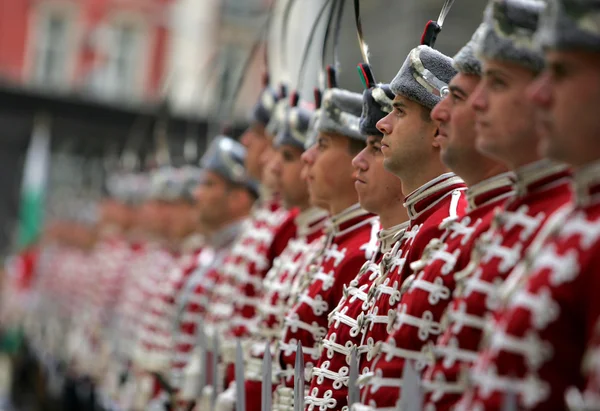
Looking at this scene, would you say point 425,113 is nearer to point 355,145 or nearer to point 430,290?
point 430,290

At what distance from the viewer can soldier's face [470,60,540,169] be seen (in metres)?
2.79

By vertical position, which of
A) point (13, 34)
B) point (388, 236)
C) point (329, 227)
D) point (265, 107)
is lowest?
point (388, 236)

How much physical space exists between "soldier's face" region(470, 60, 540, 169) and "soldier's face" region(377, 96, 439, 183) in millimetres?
831

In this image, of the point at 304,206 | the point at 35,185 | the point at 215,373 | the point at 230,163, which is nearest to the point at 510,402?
the point at 304,206

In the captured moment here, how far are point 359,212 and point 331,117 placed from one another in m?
0.39

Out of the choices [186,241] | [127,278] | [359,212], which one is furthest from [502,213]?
[127,278]

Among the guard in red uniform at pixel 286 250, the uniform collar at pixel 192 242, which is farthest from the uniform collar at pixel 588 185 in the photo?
the uniform collar at pixel 192 242

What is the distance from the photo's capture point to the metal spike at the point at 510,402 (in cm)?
246

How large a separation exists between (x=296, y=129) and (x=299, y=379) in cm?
187

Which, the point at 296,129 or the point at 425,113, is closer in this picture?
the point at 425,113

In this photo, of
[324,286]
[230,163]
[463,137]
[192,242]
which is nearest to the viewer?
[463,137]

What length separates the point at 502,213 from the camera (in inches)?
114

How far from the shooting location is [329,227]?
480cm

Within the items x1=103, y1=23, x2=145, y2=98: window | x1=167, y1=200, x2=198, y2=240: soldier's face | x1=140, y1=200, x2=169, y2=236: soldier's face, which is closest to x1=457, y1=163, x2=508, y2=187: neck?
x1=167, y1=200, x2=198, y2=240: soldier's face
